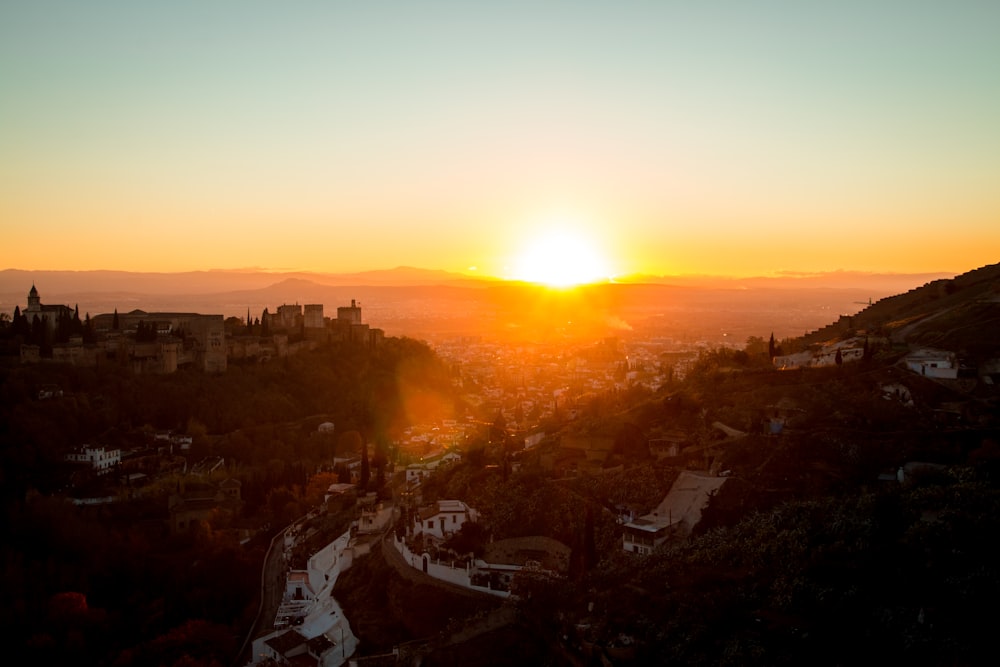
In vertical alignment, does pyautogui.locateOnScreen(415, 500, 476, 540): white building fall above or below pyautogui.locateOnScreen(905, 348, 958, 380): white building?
below

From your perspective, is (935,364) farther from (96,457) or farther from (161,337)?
(161,337)

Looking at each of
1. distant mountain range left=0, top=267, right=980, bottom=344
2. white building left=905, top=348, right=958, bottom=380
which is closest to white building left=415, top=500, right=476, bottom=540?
white building left=905, top=348, right=958, bottom=380

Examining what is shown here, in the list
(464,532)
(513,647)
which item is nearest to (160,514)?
(464,532)

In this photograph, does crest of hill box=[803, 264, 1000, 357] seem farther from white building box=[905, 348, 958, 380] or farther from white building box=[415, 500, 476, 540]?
white building box=[415, 500, 476, 540]

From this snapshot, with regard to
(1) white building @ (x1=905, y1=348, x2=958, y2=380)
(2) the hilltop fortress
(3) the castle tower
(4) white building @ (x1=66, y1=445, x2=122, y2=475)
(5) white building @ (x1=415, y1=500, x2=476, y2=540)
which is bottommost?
(4) white building @ (x1=66, y1=445, x2=122, y2=475)

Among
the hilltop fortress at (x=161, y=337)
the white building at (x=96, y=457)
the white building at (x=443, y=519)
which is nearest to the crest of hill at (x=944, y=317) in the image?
the white building at (x=443, y=519)

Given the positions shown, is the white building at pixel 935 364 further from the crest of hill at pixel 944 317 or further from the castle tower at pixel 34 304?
the castle tower at pixel 34 304

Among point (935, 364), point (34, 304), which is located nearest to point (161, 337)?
point (34, 304)
